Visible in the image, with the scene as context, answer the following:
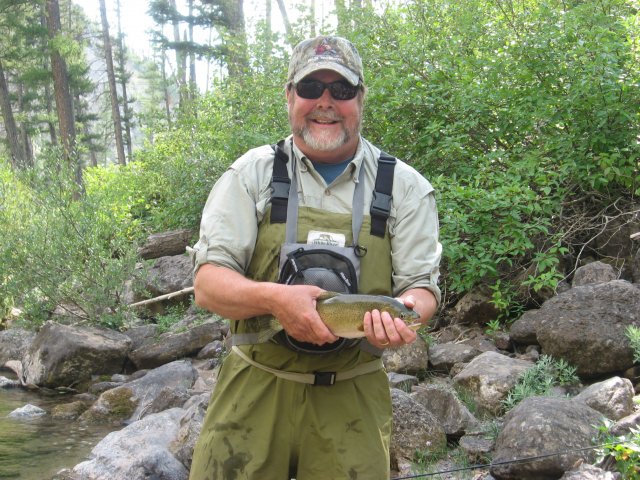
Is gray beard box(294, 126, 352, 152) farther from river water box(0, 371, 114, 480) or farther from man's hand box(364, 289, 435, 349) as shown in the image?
river water box(0, 371, 114, 480)

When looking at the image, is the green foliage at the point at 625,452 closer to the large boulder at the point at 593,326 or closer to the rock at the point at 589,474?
the rock at the point at 589,474

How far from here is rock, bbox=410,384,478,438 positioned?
5676 mm

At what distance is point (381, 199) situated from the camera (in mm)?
2605

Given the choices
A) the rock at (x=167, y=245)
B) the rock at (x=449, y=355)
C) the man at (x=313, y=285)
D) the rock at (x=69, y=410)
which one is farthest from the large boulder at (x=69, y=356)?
the man at (x=313, y=285)

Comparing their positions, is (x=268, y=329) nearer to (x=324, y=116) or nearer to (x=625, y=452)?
(x=324, y=116)

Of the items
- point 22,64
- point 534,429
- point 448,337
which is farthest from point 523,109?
point 22,64

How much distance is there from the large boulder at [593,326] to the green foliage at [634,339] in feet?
0.24

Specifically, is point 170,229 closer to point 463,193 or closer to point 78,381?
point 78,381

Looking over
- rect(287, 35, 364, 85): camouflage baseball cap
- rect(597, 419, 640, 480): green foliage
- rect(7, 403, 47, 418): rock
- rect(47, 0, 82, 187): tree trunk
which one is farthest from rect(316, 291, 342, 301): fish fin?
rect(47, 0, 82, 187): tree trunk

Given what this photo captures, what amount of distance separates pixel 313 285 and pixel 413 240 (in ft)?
1.58

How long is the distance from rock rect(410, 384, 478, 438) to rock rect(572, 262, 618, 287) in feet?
8.80

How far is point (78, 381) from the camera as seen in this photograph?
10.6m

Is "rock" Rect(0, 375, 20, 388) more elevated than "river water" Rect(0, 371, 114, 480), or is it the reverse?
"river water" Rect(0, 371, 114, 480)

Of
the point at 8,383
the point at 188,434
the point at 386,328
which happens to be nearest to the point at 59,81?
the point at 8,383
